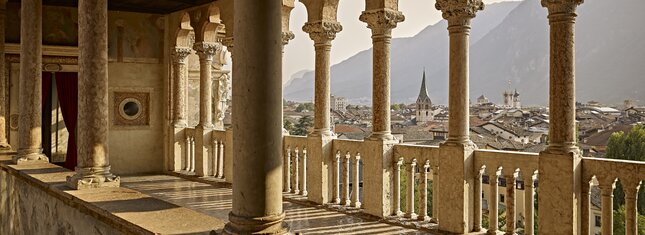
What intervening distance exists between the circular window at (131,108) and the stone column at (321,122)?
6.37m

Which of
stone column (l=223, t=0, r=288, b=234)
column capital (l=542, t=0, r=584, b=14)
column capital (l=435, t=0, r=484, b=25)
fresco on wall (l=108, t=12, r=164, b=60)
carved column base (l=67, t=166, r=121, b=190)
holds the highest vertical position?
fresco on wall (l=108, t=12, r=164, b=60)

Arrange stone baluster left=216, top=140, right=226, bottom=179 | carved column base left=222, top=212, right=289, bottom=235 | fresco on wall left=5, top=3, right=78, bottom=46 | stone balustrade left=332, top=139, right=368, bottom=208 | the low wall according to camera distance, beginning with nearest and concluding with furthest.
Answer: carved column base left=222, top=212, right=289, bottom=235, the low wall, stone balustrade left=332, top=139, right=368, bottom=208, fresco on wall left=5, top=3, right=78, bottom=46, stone baluster left=216, top=140, right=226, bottom=179

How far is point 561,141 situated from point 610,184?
2.51 ft

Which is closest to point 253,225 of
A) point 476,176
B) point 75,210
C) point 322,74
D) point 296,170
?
point 75,210

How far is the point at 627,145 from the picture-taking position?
25859mm

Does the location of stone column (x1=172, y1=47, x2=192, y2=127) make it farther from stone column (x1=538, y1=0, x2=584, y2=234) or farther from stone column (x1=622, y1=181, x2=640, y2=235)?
stone column (x1=622, y1=181, x2=640, y2=235)

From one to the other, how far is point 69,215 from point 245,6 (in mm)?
3965

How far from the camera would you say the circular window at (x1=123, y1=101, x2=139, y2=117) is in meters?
15.1

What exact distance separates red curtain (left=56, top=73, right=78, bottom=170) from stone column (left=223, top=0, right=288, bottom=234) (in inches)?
490

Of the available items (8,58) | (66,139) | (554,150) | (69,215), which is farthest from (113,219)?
(66,139)

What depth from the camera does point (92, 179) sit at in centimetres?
680

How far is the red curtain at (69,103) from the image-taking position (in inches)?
577

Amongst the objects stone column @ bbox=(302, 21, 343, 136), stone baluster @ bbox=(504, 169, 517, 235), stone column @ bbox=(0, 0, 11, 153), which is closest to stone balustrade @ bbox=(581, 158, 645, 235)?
stone baluster @ bbox=(504, 169, 517, 235)

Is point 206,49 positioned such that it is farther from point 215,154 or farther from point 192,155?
point 192,155
